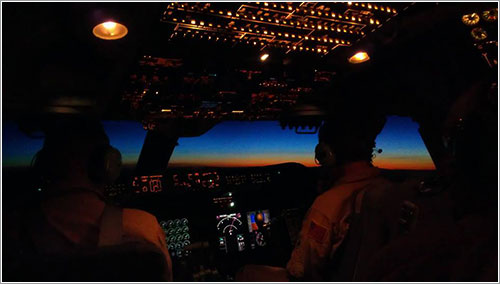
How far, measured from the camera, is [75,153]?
1427 millimetres

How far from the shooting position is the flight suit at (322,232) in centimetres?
172

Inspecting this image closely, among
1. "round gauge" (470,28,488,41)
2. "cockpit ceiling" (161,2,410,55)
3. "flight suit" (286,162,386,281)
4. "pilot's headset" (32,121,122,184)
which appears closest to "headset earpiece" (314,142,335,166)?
"flight suit" (286,162,386,281)

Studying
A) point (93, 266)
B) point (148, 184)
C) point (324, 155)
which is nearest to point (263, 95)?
point (324, 155)

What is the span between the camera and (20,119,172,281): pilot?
1249mm

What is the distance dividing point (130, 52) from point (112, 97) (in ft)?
2.17

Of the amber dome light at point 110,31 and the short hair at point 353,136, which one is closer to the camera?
the amber dome light at point 110,31

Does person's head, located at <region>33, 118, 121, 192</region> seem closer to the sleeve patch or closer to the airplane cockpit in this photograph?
the airplane cockpit

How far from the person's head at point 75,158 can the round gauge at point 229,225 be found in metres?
1.56

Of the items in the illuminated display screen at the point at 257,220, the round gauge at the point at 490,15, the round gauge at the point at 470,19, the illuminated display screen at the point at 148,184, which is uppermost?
the round gauge at the point at 470,19

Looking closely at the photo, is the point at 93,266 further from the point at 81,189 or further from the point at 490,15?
the point at 490,15

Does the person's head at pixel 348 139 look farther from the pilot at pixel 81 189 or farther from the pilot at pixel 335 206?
the pilot at pixel 81 189

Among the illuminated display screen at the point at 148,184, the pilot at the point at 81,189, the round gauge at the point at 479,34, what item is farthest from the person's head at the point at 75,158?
the round gauge at the point at 479,34

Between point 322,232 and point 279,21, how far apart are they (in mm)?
1031

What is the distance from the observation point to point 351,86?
8.20 feet
